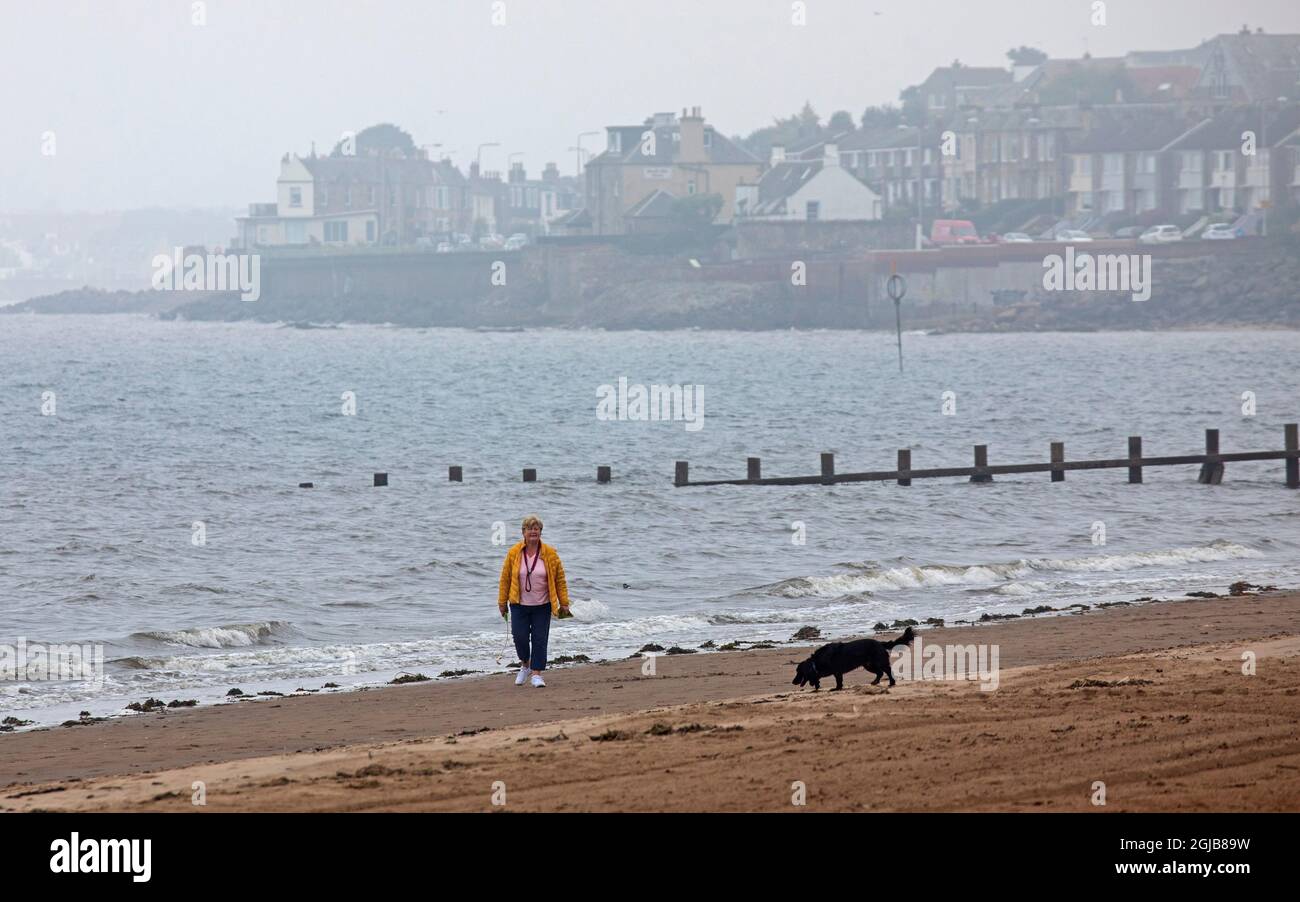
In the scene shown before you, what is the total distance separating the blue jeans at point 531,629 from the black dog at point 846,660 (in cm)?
252

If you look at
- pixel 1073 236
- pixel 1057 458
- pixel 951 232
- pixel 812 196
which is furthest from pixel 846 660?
pixel 812 196

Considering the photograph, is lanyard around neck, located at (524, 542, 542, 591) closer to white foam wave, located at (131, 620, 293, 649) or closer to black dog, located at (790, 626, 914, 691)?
black dog, located at (790, 626, 914, 691)

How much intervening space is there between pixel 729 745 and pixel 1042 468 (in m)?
26.7

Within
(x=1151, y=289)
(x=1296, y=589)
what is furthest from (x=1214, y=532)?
(x=1151, y=289)

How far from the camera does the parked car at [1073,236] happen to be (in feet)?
440

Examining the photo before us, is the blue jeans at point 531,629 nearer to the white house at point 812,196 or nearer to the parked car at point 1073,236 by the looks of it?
the parked car at point 1073,236

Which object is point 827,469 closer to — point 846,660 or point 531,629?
point 531,629

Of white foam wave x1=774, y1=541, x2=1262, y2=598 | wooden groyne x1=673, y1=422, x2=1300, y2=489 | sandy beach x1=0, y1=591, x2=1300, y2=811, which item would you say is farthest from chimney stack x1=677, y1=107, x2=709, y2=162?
sandy beach x1=0, y1=591, x2=1300, y2=811

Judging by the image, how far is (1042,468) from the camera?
118 feet

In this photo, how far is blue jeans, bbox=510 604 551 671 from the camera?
47.8 feet

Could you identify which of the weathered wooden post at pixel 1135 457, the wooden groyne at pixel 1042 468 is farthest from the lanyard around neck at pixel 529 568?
the weathered wooden post at pixel 1135 457

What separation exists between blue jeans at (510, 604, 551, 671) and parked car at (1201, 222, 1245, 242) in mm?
124277
